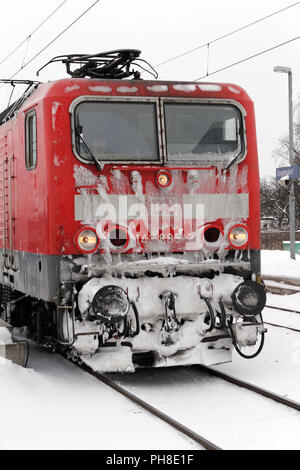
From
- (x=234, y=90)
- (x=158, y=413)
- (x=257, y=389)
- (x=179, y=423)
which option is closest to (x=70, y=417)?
(x=158, y=413)

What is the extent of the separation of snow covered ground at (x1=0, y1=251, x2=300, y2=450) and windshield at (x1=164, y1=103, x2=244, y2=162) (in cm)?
240

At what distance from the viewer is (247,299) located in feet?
22.5

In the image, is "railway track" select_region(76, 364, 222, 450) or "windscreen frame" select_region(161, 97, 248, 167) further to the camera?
"windscreen frame" select_region(161, 97, 248, 167)

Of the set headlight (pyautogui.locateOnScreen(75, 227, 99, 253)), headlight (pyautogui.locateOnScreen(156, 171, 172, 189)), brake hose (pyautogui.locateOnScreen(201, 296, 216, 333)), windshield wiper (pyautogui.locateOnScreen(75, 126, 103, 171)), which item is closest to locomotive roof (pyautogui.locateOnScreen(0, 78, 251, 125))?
windshield wiper (pyautogui.locateOnScreen(75, 126, 103, 171))

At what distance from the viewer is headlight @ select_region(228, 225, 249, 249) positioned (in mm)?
7156

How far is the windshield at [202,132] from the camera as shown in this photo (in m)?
7.18

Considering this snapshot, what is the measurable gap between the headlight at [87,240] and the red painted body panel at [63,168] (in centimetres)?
6

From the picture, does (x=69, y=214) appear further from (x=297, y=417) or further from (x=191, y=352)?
(x=297, y=417)

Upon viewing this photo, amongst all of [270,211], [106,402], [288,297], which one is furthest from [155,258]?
[270,211]

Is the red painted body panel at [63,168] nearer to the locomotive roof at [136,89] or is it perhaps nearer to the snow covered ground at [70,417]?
the locomotive roof at [136,89]

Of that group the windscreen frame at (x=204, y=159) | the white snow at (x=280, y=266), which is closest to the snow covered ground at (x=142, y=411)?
the windscreen frame at (x=204, y=159)

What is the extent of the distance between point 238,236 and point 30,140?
251 cm

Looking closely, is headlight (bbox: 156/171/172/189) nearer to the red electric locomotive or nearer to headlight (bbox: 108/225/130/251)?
the red electric locomotive

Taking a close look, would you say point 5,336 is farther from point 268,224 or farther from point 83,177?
point 268,224
